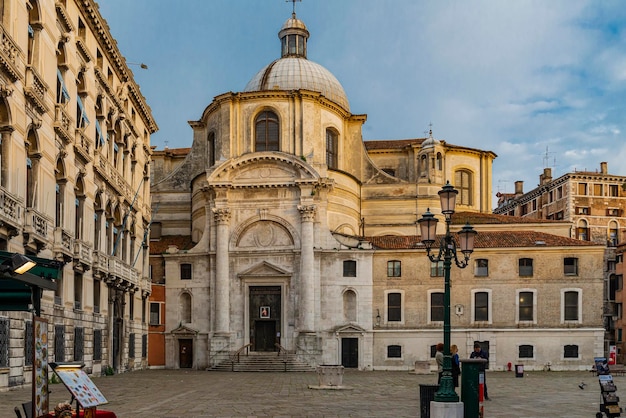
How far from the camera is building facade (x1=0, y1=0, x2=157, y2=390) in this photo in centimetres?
2472

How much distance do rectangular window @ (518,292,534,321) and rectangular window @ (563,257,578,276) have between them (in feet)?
8.37

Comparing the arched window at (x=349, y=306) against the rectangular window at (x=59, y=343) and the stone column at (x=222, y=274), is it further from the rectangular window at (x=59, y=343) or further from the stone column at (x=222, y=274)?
the rectangular window at (x=59, y=343)

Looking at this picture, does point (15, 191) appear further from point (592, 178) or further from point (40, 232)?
point (592, 178)

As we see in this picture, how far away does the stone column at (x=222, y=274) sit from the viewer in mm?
51625

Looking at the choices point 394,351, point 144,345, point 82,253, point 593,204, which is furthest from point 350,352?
point 593,204

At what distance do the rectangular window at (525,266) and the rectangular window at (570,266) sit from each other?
202 centimetres

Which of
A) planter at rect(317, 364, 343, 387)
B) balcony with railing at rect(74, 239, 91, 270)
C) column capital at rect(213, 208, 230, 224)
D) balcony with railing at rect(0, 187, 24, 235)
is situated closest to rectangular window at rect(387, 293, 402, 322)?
column capital at rect(213, 208, 230, 224)

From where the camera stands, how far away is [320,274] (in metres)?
51.9

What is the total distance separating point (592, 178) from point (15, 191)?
71042mm

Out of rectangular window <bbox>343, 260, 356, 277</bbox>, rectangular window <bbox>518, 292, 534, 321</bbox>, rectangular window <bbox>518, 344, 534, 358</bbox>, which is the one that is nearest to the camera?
rectangular window <bbox>518, 344, 534, 358</bbox>

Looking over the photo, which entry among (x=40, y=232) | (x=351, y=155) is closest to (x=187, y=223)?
(x=351, y=155)

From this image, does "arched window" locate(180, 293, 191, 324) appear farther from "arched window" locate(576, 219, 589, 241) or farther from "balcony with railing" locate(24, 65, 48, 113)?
"arched window" locate(576, 219, 589, 241)

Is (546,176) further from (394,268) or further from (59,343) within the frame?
(59,343)

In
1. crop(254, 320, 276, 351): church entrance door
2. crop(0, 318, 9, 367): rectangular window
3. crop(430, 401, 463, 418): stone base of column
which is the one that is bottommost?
crop(254, 320, 276, 351): church entrance door
